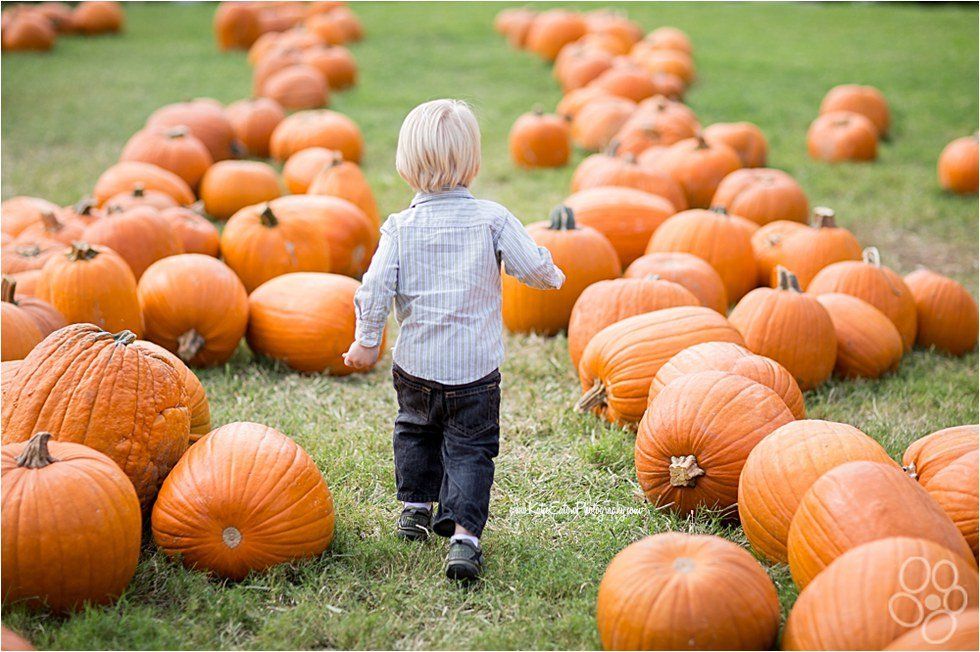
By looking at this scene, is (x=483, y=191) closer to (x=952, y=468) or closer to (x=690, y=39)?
(x=952, y=468)

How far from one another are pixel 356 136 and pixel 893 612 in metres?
6.79

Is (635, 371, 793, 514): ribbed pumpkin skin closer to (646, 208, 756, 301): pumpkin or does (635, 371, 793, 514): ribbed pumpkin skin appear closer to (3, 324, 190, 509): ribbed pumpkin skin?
(3, 324, 190, 509): ribbed pumpkin skin

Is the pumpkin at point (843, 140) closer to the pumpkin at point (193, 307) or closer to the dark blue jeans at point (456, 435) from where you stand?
the pumpkin at point (193, 307)

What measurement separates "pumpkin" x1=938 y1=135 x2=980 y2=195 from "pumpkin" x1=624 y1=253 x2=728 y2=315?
3687mm

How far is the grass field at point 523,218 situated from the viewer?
2908 mm

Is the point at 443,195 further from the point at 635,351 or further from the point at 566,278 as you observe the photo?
the point at 566,278

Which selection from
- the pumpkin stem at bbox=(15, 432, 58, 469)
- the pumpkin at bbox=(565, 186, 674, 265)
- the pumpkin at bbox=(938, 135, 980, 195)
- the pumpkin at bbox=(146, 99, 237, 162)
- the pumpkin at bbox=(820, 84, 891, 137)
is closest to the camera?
the pumpkin stem at bbox=(15, 432, 58, 469)

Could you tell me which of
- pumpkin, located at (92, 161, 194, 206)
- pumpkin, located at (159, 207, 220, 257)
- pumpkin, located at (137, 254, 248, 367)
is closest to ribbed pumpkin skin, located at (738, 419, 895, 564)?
pumpkin, located at (137, 254, 248, 367)

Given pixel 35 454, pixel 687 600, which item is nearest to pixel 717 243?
pixel 687 600

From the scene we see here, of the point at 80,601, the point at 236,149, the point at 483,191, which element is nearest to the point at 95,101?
the point at 236,149

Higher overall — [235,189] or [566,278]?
[235,189]

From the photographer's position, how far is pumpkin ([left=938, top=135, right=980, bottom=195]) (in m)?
7.58

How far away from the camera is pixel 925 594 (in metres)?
2.32

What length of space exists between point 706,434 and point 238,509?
1.60 m
